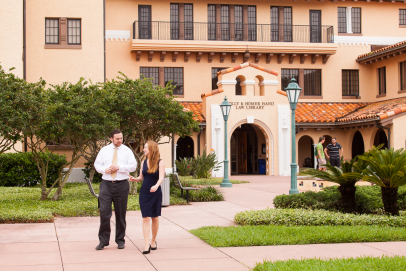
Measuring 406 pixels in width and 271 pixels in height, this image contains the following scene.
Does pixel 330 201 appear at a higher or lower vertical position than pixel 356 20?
lower

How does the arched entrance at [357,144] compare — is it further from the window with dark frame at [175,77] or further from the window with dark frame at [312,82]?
the window with dark frame at [175,77]

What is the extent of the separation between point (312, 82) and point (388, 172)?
69.5 feet

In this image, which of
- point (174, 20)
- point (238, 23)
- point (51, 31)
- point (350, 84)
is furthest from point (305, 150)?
point (51, 31)

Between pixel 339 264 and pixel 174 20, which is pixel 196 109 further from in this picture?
pixel 339 264

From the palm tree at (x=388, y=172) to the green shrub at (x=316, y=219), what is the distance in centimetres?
44

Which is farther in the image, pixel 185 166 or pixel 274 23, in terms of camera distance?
pixel 274 23

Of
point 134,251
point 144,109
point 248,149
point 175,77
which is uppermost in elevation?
point 175,77

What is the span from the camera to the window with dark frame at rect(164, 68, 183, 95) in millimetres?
28953

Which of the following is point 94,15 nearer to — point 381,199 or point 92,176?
point 92,176

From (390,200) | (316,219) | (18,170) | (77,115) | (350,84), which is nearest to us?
(316,219)

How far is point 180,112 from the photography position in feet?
50.5

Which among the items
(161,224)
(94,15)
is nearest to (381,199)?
(161,224)

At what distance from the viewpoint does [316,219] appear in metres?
9.77

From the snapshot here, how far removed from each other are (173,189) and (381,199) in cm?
753
